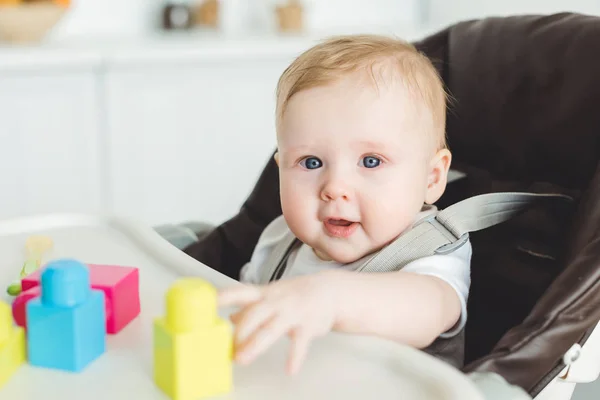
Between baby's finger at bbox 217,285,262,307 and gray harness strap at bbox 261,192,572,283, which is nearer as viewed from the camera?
baby's finger at bbox 217,285,262,307

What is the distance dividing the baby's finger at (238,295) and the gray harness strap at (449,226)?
0.97 ft

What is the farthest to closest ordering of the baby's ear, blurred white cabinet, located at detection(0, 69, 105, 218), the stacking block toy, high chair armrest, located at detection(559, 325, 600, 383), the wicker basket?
1. blurred white cabinet, located at detection(0, 69, 105, 218)
2. the wicker basket
3. the baby's ear
4. high chair armrest, located at detection(559, 325, 600, 383)
5. the stacking block toy

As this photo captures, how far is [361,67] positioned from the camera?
36.2 inches

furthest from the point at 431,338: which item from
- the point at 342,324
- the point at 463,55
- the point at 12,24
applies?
the point at 12,24

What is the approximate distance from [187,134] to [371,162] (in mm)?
1751

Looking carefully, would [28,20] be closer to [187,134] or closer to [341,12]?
[187,134]

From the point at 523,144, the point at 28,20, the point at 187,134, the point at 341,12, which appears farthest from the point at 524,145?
the point at 341,12

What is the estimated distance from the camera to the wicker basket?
83.7 inches

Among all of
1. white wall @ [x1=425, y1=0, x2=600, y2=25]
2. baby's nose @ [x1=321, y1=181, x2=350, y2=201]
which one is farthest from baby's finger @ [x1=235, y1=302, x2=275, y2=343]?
white wall @ [x1=425, y1=0, x2=600, y2=25]

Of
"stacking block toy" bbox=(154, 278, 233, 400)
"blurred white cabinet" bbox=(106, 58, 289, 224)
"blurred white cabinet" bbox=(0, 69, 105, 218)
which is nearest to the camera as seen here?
"stacking block toy" bbox=(154, 278, 233, 400)

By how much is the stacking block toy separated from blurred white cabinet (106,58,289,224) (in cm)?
188

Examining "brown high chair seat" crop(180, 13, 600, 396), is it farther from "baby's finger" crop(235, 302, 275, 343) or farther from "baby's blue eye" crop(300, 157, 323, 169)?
"baby's finger" crop(235, 302, 275, 343)

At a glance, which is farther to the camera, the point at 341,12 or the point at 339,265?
the point at 341,12

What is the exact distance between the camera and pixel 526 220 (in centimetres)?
107
